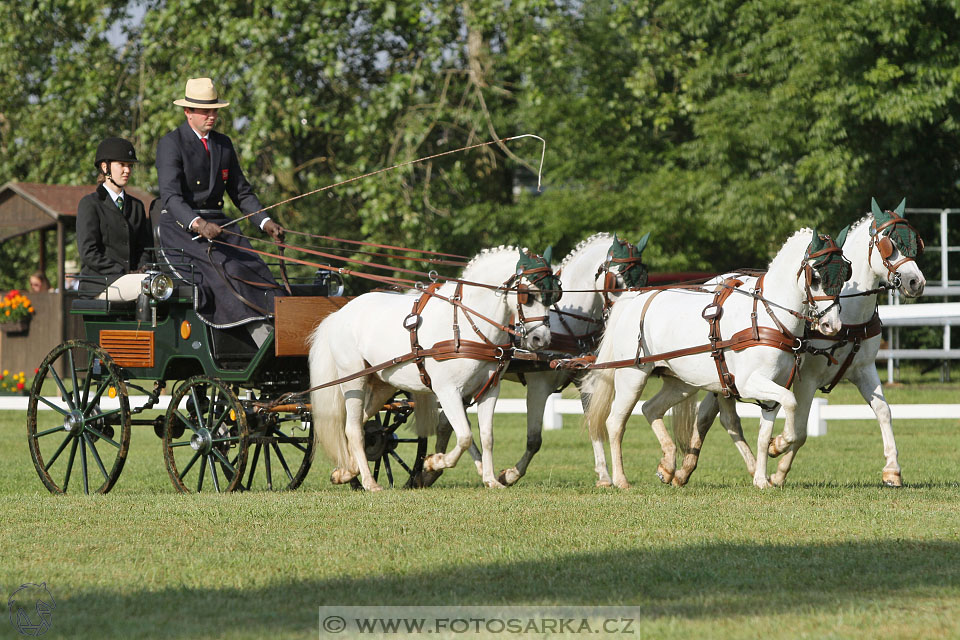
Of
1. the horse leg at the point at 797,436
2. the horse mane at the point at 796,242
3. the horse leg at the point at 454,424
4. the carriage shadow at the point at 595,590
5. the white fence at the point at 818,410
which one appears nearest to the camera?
the carriage shadow at the point at 595,590

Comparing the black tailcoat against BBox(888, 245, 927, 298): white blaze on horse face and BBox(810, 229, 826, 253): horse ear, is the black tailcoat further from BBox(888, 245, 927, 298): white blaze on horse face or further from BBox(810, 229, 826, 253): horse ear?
BBox(888, 245, 927, 298): white blaze on horse face

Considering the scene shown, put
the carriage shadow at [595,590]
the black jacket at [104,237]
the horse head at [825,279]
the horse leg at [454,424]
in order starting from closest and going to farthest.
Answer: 1. the carriage shadow at [595,590]
2. the horse head at [825,279]
3. the horse leg at [454,424]
4. the black jacket at [104,237]

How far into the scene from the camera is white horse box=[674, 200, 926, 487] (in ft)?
31.0

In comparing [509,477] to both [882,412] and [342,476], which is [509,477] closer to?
[342,476]

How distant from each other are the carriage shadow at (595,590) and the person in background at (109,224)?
530 centimetres

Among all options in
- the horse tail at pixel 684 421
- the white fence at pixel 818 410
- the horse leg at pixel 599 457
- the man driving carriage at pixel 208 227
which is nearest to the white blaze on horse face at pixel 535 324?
the horse leg at pixel 599 457

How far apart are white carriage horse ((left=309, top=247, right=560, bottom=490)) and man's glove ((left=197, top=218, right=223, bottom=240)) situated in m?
1.05

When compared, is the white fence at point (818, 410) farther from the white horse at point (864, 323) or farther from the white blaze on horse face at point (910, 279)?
the white blaze on horse face at point (910, 279)

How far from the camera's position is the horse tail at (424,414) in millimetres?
10594

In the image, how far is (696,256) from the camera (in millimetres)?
23703

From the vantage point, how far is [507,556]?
695 cm

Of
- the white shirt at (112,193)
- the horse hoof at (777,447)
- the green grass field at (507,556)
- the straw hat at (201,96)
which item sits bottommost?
the green grass field at (507,556)

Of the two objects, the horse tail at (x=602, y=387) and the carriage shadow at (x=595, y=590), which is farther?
the horse tail at (x=602, y=387)

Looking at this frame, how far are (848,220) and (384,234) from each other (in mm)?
7711
